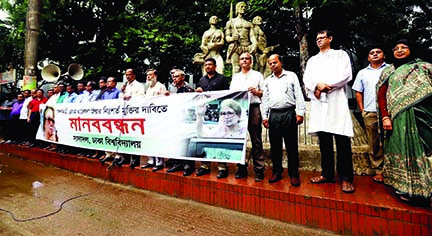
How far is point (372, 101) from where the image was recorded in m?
3.00

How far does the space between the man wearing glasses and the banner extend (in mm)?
304

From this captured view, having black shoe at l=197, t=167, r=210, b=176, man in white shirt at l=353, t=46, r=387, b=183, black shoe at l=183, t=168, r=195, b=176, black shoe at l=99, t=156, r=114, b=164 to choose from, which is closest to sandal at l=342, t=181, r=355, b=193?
man in white shirt at l=353, t=46, r=387, b=183

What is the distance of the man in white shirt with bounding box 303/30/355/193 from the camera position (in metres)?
2.47

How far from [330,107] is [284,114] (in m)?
0.45

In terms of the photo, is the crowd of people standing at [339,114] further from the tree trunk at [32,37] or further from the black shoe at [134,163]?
the tree trunk at [32,37]

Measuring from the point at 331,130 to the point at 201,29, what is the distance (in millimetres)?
9960

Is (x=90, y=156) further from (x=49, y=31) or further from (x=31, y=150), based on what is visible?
(x=49, y=31)

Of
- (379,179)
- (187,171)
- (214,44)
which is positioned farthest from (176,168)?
(214,44)

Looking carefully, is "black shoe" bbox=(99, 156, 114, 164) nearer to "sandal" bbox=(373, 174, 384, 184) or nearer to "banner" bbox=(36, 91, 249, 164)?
"banner" bbox=(36, 91, 249, 164)

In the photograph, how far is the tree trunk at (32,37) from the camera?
22.8ft

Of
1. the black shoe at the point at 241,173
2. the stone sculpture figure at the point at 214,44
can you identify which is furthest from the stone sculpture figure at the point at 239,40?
the black shoe at the point at 241,173

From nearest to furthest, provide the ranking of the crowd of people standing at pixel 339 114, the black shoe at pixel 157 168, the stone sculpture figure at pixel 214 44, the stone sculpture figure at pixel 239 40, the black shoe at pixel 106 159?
the crowd of people standing at pixel 339 114, the black shoe at pixel 157 168, the black shoe at pixel 106 159, the stone sculpture figure at pixel 214 44, the stone sculpture figure at pixel 239 40

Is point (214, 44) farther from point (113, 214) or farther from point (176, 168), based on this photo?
point (113, 214)

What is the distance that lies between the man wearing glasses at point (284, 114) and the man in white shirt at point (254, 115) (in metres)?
0.15
